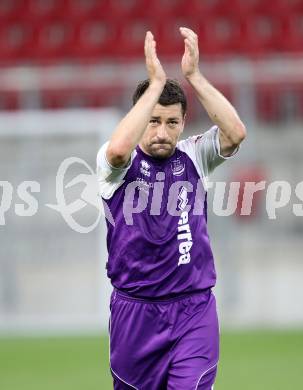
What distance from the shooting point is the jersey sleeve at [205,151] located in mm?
5227

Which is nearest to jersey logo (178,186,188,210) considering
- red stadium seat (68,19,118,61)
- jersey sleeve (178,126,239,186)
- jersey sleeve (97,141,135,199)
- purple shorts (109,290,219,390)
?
jersey sleeve (178,126,239,186)

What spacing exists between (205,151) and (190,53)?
59 centimetres

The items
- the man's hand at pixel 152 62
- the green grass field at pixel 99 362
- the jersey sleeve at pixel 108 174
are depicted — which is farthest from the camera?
the green grass field at pixel 99 362

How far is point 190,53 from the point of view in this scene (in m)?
4.91

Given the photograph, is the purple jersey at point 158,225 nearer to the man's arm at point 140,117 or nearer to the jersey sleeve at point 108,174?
the jersey sleeve at point 108,174

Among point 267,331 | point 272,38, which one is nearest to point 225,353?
point 267,331

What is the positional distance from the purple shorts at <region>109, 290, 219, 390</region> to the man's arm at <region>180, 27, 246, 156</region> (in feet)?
2.70

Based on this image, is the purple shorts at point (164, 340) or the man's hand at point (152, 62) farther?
the purple shorts at point (164, 340)

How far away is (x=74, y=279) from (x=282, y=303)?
2371 mm

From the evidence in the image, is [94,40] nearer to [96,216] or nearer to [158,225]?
[96,216]

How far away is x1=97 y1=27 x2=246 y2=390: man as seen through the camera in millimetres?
5086

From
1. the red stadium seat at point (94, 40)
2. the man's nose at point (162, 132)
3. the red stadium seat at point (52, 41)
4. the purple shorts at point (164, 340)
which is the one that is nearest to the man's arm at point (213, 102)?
the man's nose at point (162, 132)

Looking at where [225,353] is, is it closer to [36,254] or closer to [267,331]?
[267,331]

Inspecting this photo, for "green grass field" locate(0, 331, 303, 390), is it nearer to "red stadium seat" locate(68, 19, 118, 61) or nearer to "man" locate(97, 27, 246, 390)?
"man" locate(97, 27, 246, 390)
